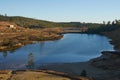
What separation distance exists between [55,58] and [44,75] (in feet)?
136

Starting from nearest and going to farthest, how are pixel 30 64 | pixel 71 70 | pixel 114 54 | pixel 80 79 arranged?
pixel 80 79 < pixel 71 70 < pixel 30 64 < pixel 114 54

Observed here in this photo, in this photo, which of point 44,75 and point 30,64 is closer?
point 44,75

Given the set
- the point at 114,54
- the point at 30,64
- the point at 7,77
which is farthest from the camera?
the point at 114,54

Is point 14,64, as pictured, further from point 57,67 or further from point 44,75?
point 44,75

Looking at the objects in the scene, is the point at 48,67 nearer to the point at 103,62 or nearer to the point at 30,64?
the point at 30,64

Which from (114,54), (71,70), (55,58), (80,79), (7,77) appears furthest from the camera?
(55,58)

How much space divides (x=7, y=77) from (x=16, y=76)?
164cm

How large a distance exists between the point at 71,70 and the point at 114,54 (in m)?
20.1

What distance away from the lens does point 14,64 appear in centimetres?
8250

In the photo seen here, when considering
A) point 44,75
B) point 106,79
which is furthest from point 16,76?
point 106,79

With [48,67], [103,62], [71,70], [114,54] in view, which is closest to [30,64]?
[48,67]

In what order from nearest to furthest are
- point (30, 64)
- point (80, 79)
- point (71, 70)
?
point (80, 79) → point (71, 70) → point (30, 64)

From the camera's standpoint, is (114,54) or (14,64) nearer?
(14,64)

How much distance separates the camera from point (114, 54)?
88500 millimetres
